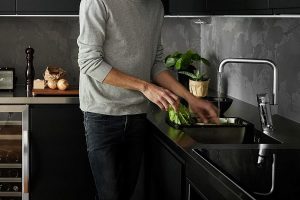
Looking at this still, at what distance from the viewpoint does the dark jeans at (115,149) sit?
2729mm

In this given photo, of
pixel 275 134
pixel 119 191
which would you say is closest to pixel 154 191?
pixel 119 191

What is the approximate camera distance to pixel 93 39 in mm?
2580

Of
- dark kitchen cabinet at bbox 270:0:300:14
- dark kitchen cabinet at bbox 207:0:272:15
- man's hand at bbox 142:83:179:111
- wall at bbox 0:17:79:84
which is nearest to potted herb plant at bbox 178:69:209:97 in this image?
dark kitchen cabinet at bbox 207:0:272:15

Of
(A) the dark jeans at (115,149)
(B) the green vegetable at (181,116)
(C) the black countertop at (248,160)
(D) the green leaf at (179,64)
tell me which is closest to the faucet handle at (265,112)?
(C) the black countertop at (248,160)

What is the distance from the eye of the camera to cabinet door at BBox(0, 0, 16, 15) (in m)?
3.65

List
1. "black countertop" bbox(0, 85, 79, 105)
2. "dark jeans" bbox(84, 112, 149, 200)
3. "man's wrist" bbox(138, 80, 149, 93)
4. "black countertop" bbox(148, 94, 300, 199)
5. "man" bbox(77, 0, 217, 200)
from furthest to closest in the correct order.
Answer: "black countertop" bbox(0, 85, 79, 105), "dark jeans" bbox(84, 112, 149, 200), "man" bbox(77, 0, 217, 200), "man's wrist" bbox(138, 80, 149, 93), "black countertop" bbox(148, 94, 300, 199)

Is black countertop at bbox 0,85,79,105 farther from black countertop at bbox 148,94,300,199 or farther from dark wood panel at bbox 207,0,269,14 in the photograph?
dark wood panel at bbox 207,0,269,14

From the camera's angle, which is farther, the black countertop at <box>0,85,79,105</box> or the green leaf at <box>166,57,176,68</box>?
the green leaf at <box>166,57,176,68</box>

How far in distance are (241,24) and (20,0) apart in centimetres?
133

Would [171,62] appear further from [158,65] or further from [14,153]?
[14,153]

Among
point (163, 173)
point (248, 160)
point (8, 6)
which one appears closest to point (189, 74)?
point (163, 173)

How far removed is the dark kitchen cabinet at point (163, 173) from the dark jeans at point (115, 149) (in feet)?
0.32

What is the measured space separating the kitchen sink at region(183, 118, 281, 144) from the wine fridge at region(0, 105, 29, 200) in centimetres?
121

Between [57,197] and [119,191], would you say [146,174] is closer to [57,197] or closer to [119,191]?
[119,191]
